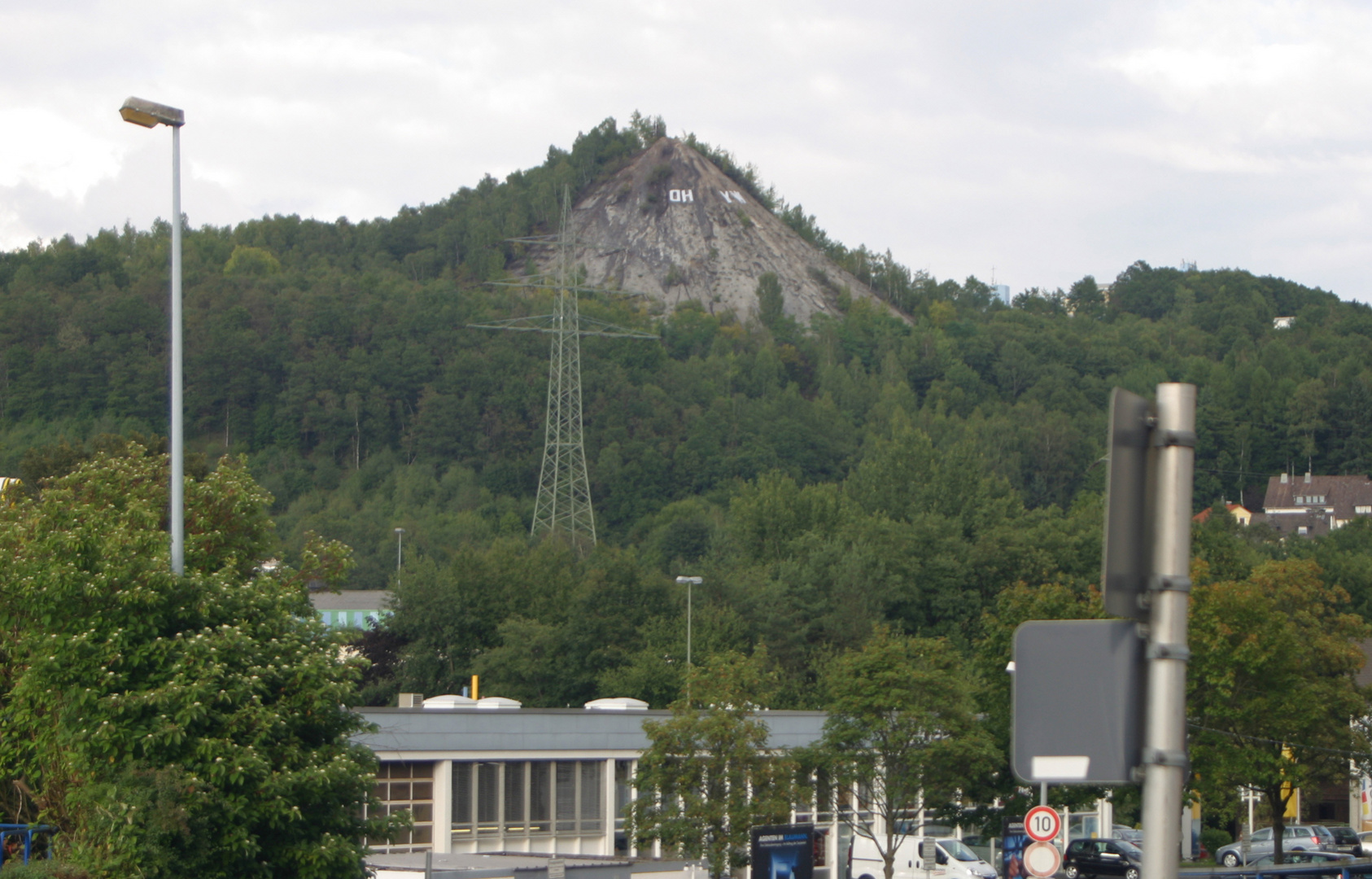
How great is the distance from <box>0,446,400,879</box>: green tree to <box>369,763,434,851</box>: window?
44.9 ft

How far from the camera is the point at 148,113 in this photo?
19.4 meters

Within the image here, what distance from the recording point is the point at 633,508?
15738 cm

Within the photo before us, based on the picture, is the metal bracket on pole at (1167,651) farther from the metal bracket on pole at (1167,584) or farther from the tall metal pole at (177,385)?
→ the tall metal pole at (177,385)

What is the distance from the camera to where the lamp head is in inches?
757

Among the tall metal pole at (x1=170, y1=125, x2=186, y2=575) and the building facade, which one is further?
the building facade

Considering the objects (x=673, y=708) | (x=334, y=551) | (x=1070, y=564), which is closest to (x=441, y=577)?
(x=1070, y=564)

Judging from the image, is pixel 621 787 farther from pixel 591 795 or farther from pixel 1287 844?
pixel 1287 844

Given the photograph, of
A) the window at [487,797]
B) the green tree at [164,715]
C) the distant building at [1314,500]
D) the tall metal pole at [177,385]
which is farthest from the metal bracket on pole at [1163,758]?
the distant building at [1314,500]

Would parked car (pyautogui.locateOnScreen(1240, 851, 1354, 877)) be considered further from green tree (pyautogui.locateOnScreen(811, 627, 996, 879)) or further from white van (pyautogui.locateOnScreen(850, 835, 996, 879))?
green tree (pyautogui.locateOnScreen(811, 627, 996, 879))

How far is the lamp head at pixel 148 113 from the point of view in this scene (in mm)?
19234

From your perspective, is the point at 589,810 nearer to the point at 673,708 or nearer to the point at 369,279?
the point at 673,708

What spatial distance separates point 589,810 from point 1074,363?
159 meters

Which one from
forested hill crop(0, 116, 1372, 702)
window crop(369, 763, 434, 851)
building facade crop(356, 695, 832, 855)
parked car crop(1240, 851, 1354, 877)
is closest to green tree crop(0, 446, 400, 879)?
building facade crop(356, 695, 832, 855)

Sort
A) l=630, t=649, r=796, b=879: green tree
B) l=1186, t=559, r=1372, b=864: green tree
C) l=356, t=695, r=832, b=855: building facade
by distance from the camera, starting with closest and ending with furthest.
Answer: l=630, t=649, r=796, b=879: green tree < l=356, t=695, r=832, b=855: building facade < l=1186, t=559, r=1372, b=864: green tree
